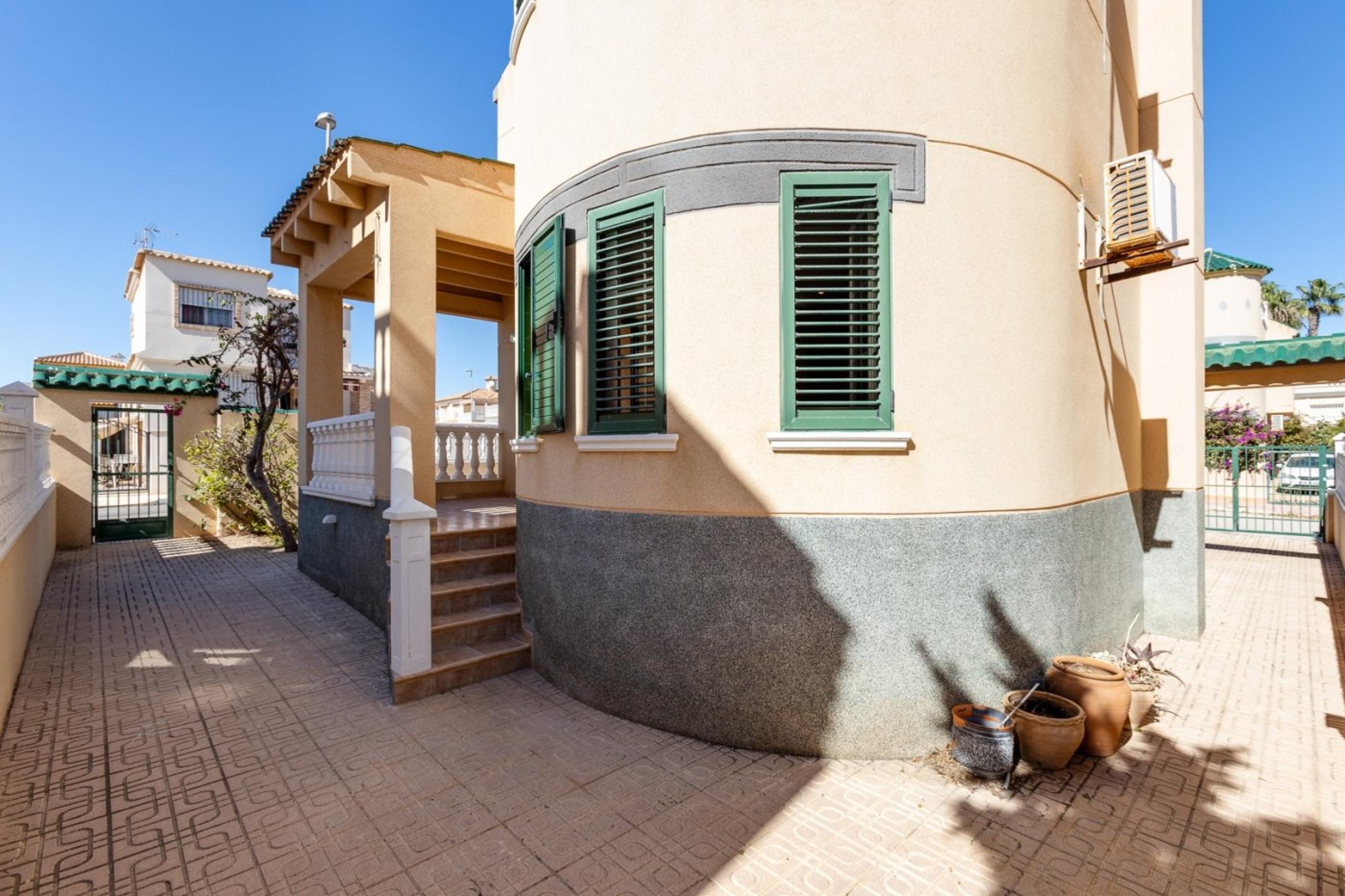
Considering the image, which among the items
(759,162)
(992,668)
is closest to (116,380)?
(759,162)

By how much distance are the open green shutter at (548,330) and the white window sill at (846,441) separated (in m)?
2.15

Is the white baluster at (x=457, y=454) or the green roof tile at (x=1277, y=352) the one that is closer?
the white baluster at (x=457, y=454)

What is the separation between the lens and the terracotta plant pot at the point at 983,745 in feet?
12.1

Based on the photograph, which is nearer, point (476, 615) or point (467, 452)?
point (476, 615)

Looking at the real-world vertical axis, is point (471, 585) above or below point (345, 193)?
below

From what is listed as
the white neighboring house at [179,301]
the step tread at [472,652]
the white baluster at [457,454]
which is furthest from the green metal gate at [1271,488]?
the white neighboring house at [179,301]

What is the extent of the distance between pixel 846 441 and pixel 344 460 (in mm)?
7197

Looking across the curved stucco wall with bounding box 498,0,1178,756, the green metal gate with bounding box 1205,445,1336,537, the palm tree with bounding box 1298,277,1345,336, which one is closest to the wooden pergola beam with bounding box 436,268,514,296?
the curved stucco wall with bounding box 498,0,1178,756

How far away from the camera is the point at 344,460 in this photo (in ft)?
26.9

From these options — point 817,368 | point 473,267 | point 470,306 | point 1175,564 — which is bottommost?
point 1175,564

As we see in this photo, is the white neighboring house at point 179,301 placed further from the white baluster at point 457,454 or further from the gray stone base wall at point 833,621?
the gray stone base wall at point 833,621

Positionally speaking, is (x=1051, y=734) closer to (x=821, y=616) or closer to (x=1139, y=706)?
(x=1139, y=706)

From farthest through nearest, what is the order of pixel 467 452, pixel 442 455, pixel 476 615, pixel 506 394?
pixel 467 452 → pixel 506 394 → pixel 442 455 → pixel 476 615

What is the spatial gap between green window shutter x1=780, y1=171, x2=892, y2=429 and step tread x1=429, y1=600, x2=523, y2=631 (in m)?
3.69
